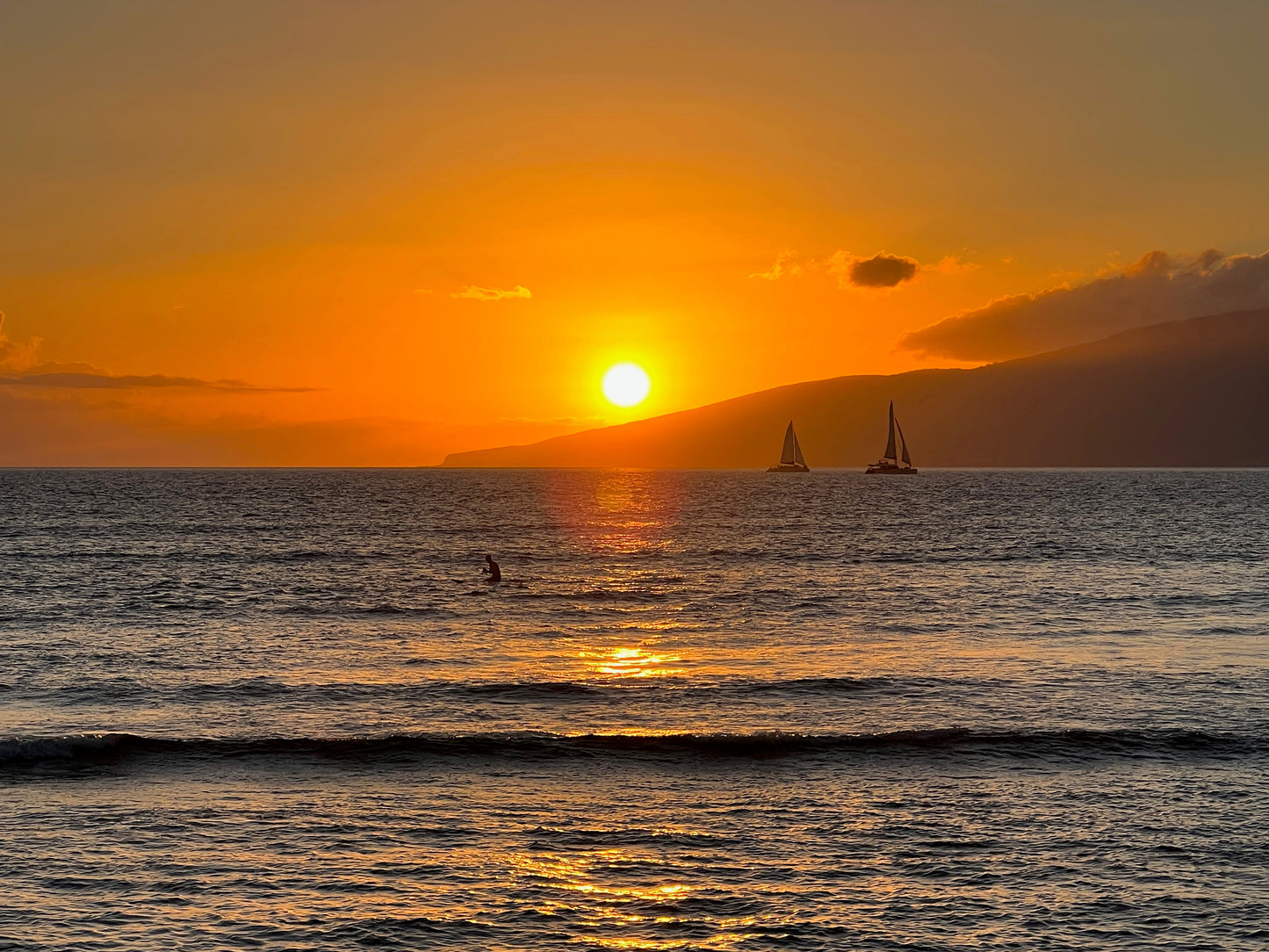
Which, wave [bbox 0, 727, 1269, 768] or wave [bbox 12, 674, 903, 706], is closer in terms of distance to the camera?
wave [bbox 0, 727, 1269, 768]

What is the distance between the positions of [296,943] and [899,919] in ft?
23.1

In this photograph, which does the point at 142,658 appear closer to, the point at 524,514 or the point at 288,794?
the point at 288,794

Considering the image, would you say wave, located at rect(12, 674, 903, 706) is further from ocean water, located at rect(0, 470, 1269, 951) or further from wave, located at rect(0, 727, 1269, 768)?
wave, located at rect(0, 727, 1269, 768)

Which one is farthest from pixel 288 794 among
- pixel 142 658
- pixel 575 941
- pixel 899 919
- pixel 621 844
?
pixel 142 658

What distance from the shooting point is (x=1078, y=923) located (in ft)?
44.3

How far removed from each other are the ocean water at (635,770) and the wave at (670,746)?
0.11 meters

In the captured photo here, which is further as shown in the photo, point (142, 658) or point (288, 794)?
point (142, 658)

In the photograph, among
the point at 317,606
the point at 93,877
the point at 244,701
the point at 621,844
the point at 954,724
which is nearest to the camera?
the point at 93,877

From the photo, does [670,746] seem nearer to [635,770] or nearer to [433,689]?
[635,770]

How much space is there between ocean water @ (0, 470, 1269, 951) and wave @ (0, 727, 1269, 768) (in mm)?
114

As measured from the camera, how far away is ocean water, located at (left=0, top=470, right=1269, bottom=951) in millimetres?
13828

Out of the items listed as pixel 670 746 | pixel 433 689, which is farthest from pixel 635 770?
pixel 433 689

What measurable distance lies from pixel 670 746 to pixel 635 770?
6.38ft

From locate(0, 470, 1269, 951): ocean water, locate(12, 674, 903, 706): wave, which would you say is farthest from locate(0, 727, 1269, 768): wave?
locate(12, 674, 903, 706): wave
